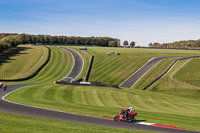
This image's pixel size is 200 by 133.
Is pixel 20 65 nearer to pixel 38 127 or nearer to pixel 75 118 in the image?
pixel 75 118

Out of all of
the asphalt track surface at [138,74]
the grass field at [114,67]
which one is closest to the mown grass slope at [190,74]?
the asphalt track surface at [138,74]

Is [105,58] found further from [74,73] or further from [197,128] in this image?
[197,128]

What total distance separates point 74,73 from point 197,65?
4830cm

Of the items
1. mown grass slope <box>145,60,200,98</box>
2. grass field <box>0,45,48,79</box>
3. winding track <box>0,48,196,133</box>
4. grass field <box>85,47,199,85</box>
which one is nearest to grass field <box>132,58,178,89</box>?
mown grass slope <box>145,60,200,98</box>

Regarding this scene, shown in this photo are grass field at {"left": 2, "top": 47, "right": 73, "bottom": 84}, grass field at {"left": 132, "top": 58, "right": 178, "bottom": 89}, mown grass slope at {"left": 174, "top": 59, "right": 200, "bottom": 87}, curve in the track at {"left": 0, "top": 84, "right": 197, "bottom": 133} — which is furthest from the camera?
grass field at {"left": 2, "top": 47, "right": 73, "bottom": 84}

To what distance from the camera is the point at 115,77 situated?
86.6 m

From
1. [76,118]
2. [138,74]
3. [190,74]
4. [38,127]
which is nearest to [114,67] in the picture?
[138,74]

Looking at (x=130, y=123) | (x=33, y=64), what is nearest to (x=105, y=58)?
(x=33, y=64)

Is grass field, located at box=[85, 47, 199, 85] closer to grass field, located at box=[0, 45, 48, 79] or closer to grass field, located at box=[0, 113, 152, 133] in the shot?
grass field, located at box=[0, 45, 48, 79]

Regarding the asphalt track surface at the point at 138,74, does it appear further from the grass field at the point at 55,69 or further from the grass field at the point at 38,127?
the grass field at the point at 38,127

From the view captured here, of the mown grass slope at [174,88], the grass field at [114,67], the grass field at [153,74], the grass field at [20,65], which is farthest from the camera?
the grass field at [20,65]

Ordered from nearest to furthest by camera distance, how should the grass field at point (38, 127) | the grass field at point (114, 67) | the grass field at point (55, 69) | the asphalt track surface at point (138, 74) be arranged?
1. the grass field at point (38, 127)
2. the asphalt track surface at point (138, 74)
3. the grass field at point (114, 67)
4. the grass field at point (55, 69)

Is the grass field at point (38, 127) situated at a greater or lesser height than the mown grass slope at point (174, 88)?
greater

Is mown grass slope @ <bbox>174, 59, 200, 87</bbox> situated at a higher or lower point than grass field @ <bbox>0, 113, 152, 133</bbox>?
lower
